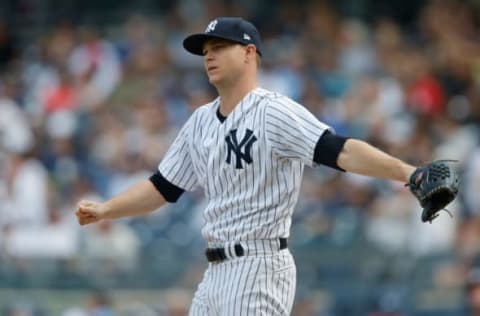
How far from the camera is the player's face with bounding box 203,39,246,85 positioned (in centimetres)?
531

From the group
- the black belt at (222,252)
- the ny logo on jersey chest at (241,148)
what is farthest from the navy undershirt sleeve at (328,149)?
the black belt at (222,252)

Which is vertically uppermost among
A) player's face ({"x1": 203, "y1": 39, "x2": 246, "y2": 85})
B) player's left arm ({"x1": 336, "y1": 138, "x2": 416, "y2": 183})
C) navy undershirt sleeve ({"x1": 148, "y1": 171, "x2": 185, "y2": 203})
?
player's face ({"x1": 203, "y1": 39, "x2": 246, "y2": 85})

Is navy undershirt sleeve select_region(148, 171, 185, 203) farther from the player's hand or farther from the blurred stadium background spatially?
the blurred stadium background

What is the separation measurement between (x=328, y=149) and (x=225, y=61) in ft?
1.95

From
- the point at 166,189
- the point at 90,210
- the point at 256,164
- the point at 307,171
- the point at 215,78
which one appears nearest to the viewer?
the point at 256,164

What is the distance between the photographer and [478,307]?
6.59 metres

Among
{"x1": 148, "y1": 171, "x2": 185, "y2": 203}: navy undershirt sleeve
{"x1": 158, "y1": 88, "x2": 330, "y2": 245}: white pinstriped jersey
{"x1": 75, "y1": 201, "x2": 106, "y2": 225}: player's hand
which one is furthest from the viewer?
{"x1": 148, "y1": 171, "x2": 185, "y2": 203}: navy undershirt sleeve

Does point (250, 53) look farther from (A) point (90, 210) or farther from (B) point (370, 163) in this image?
(A) point (90, 210)

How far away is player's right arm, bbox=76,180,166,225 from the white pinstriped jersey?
370 mm

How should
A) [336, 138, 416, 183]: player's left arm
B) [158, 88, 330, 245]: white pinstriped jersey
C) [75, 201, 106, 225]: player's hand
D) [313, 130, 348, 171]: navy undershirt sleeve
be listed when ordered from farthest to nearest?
[75, 201, 106, 225]: player's hand → [158, 88, 330, 245]: white pinstriped jersey → [313, 130, 348, 171]: navy undershirt sleeve → [336, 138, 416, 183]: player's left arm

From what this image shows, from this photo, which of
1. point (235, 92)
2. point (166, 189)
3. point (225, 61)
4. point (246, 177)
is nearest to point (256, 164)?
point (246, 177)

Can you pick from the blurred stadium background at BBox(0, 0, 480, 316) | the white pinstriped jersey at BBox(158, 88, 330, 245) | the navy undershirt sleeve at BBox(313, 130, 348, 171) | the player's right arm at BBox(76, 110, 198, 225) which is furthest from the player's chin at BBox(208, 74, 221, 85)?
the blurred stadium background at BBox(0, 0, 480, 316)

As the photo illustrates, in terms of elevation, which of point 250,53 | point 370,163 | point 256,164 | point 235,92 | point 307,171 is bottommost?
point 370,163

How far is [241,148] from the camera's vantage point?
5.24 metres
